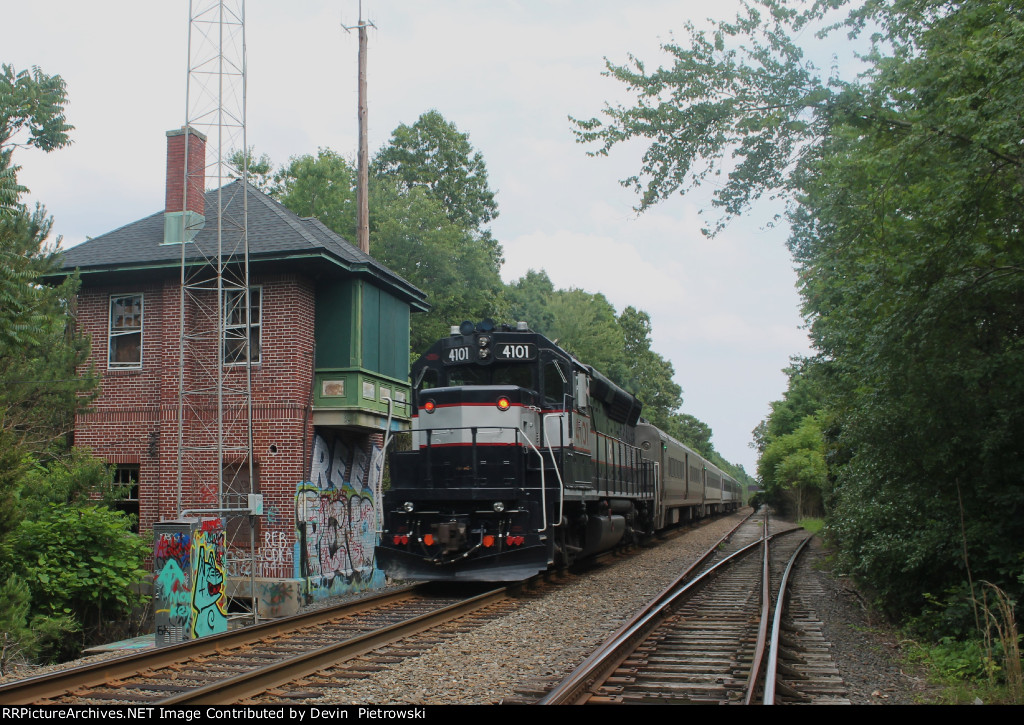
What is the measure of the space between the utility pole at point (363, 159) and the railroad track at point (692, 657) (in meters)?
12.6

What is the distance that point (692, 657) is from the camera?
7676 mm

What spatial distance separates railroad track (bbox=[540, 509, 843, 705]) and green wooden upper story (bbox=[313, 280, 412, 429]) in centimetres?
713

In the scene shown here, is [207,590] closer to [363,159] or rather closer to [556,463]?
[556,463]

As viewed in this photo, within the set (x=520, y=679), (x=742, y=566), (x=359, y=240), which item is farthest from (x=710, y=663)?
(x=359, y=240)

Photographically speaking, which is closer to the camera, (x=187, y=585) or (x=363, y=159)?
(x=187, y=585)

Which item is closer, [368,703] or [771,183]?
[368,703]

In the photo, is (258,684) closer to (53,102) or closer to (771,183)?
(771,183)

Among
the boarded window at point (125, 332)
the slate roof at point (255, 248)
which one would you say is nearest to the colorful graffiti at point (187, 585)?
the slate roof at point (255, 248)

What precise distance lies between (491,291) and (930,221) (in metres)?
25.1

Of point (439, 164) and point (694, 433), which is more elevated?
point (439, 164)

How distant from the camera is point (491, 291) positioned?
32.8 meters

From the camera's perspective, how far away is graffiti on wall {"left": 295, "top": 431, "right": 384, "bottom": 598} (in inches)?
602

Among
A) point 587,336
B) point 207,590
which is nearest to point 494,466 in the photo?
point 207,590

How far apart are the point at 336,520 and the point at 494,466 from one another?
551 centimetres
